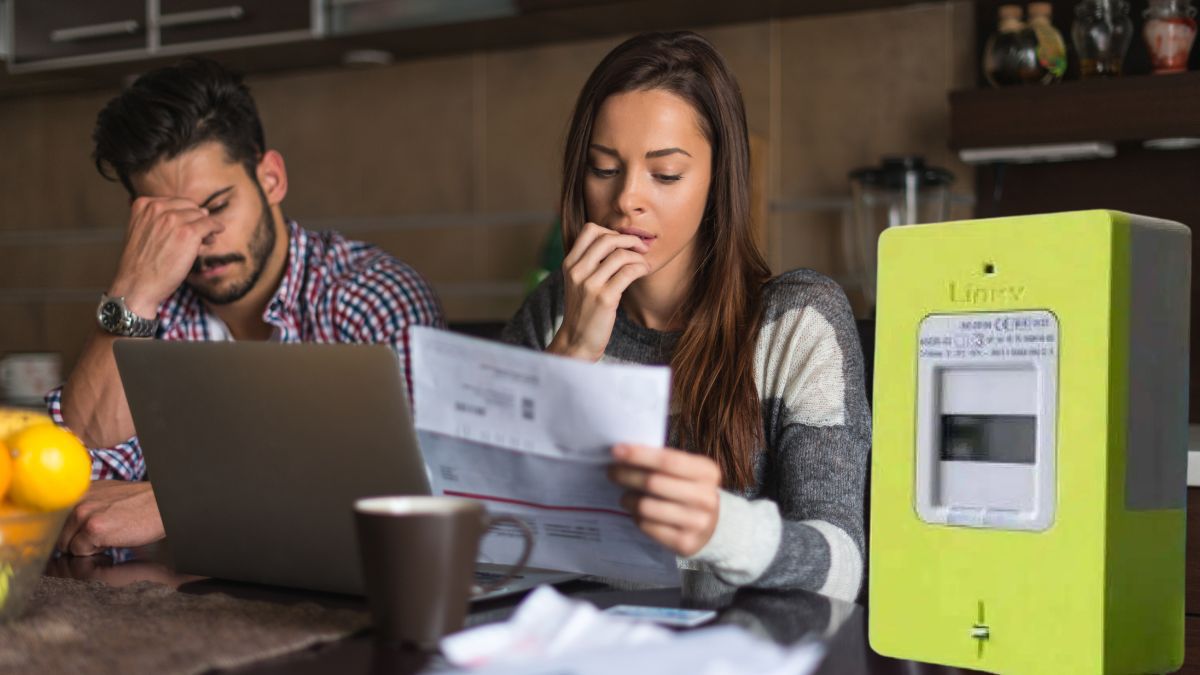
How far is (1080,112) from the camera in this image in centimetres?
227

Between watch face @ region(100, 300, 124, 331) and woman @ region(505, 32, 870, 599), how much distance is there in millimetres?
693

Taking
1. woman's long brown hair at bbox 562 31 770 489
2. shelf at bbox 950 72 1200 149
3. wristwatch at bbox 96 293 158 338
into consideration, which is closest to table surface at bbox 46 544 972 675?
woman's long brown hair at bbox 562 31 770 489

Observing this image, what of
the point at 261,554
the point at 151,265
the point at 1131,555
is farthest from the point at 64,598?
the point at 151,265

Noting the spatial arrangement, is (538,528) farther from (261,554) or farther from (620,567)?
(261,554)

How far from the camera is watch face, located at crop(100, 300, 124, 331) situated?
72.2 inches

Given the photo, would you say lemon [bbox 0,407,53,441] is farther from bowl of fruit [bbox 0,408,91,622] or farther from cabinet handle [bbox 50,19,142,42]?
cabinet handle [bbox 50,19,142,42]

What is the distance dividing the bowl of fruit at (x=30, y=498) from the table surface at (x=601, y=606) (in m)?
0.15

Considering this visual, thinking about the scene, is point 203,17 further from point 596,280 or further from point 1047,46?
point 596,280

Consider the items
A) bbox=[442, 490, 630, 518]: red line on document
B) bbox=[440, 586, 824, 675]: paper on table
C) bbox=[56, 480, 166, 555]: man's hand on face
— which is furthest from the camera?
bbox=[56, 480, 166, 555]: man's hand on face

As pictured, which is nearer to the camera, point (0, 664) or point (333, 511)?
point (0, 664)

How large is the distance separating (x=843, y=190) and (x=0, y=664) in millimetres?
2119

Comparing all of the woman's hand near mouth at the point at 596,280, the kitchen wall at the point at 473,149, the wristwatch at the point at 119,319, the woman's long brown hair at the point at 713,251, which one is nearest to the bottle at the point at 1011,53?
the kitchen wall at the point at 473,149

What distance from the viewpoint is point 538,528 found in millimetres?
955

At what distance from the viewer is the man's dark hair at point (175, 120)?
1947mm
